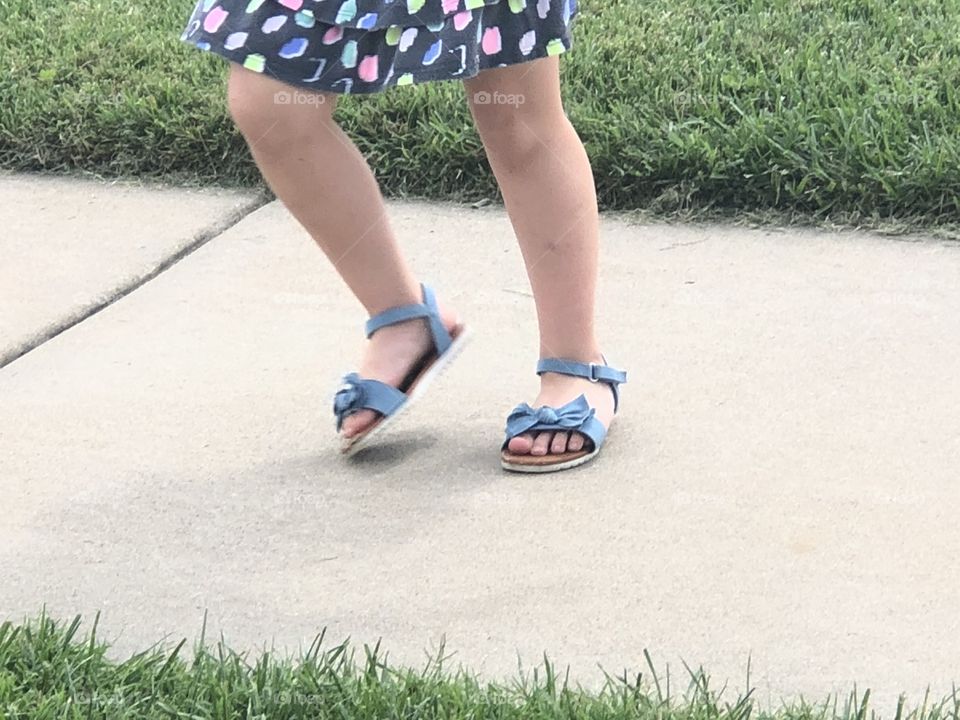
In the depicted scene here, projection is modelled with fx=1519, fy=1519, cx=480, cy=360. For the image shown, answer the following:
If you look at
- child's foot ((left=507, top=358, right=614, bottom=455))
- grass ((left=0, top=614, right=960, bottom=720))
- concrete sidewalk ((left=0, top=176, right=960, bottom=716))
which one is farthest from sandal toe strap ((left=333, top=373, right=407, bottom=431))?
grass ((left=0, top=614, right=960, bottom=720))

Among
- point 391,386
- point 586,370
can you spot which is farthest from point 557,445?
point 391,386

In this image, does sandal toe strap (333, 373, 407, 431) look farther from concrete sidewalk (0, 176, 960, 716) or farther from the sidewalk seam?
the sidewalk seam

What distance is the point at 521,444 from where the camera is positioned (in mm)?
2576

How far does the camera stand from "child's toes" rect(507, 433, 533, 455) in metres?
2.57

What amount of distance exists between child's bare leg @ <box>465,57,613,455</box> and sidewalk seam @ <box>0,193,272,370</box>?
1.11 meters

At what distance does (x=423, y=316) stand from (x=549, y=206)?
31 cm

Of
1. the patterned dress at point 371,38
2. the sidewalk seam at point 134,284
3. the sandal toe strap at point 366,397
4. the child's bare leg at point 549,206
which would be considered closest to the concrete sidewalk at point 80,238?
the sidewalk seam at point 134,284

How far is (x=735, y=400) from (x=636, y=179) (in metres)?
1.06

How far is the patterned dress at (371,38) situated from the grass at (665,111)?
136cm

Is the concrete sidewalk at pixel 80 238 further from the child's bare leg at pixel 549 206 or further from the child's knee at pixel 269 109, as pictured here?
the child's bare leg at pixel 549 206

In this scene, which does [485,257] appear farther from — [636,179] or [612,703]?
[612,703]

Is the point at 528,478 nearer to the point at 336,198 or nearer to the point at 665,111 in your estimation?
the point at 336,198

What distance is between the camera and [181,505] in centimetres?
249

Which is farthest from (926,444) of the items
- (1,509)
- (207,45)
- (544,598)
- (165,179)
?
(165,179)
